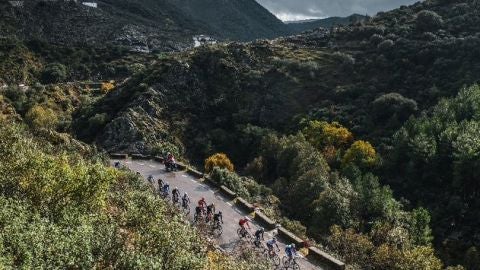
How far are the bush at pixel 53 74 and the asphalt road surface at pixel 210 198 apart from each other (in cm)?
7076

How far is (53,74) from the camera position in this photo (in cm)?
11506

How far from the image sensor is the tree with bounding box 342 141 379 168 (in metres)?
62.8

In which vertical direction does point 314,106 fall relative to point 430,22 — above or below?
below

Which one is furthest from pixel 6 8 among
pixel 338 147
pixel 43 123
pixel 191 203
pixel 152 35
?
pixel 191 203

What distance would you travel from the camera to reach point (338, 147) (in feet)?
229

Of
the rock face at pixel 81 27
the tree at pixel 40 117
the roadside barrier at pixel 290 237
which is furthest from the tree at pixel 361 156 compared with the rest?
the rock face at pixel 81 27

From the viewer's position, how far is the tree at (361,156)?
6284 centimetres

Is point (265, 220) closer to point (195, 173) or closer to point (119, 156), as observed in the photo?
point (195, 173)

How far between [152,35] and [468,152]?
438 feet

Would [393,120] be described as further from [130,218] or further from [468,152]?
[130,218]

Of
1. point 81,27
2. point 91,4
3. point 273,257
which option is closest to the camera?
point 273,257

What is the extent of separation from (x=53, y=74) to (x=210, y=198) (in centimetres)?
8856

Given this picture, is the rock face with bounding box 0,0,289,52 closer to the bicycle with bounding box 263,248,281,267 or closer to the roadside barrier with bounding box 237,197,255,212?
the roadside barrier with bounding box 237,197,255,212

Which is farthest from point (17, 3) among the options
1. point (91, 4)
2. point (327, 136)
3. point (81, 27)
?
point (327, 136)
